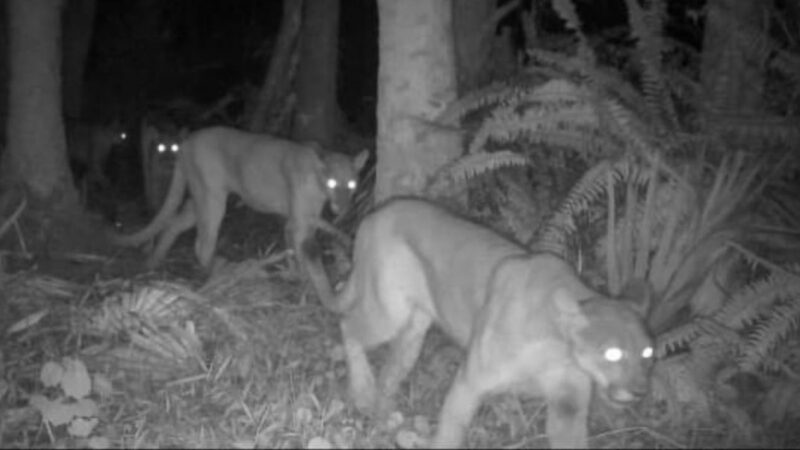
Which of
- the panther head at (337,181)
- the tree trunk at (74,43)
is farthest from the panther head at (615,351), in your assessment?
the tree trunk at (74,43)

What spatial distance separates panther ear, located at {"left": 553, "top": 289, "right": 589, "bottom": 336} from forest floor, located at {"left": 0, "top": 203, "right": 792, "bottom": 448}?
1.01 meters

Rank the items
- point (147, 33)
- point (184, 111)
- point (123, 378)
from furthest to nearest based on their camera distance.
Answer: point (147, 33), point (184, 111), point (123, 378)

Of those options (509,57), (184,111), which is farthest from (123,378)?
(184,111)

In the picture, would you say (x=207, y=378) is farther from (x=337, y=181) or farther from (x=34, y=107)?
(x=34, y=107)

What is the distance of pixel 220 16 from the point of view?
1049 inches

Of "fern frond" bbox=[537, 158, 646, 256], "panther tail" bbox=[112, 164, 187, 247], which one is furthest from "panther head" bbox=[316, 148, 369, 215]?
"fern frond" bbox=[537, 158, 646, 256]

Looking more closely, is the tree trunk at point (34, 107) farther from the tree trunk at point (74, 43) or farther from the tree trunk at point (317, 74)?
the tree trunk at point (74, 43)

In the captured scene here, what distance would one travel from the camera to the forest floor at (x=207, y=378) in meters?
6.44

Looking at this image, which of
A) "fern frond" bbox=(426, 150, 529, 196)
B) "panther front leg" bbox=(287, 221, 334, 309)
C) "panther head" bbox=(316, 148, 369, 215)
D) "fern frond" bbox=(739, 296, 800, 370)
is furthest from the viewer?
"panther head" bbox=(316, 148, 369, 215)

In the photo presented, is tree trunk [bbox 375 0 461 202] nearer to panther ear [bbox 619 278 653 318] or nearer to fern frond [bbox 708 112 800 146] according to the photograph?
fern frond [bbox 708 112 800 146]

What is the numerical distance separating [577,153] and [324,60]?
6652 mm

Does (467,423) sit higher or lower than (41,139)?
lower

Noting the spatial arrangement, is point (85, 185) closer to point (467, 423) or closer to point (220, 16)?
point (467, 423)

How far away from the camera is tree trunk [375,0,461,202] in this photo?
8.34m
